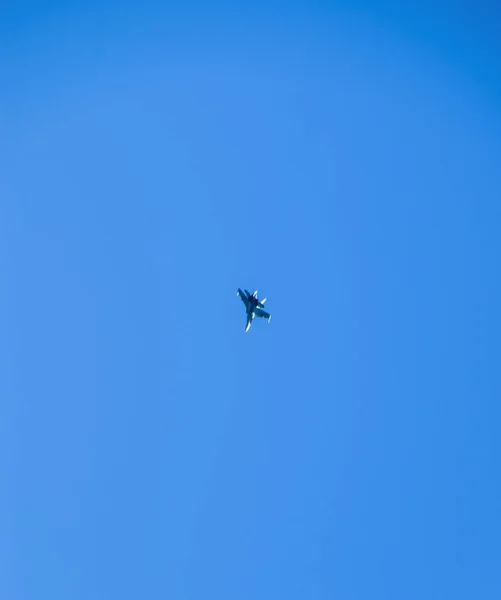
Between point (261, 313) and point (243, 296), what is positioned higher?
point (243, 296)

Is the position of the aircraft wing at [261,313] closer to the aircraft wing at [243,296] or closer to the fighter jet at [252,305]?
the fighter jet at [252,305]

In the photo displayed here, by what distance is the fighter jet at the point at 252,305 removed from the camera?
58.1 meters

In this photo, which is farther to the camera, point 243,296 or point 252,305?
point 243,296

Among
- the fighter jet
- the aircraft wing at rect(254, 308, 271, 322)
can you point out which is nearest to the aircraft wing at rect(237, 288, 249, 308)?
the fighter jet

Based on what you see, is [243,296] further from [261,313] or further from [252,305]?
[261,313]

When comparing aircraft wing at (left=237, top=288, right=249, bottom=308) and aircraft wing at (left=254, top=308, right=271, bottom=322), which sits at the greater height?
aircraft wing at (left=237, top=288, right=249, bottom=308)

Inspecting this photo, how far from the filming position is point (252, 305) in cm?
5825

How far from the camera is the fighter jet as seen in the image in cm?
5812

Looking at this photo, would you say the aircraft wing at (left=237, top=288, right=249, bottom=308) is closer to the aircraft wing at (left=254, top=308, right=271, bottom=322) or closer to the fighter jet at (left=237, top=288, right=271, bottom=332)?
the fighter jet at (left=237, top=288, right=271, bottom=332)

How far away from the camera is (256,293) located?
58.3 metres

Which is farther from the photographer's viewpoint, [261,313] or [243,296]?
[243,296]

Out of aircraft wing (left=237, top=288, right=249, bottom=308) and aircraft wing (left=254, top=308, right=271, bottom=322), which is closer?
aircraft wing (left=254, top=308, right=271, bottom=322)

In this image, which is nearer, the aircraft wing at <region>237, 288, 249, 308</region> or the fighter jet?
the fighter jet

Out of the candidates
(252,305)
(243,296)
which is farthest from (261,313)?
(243,296)
